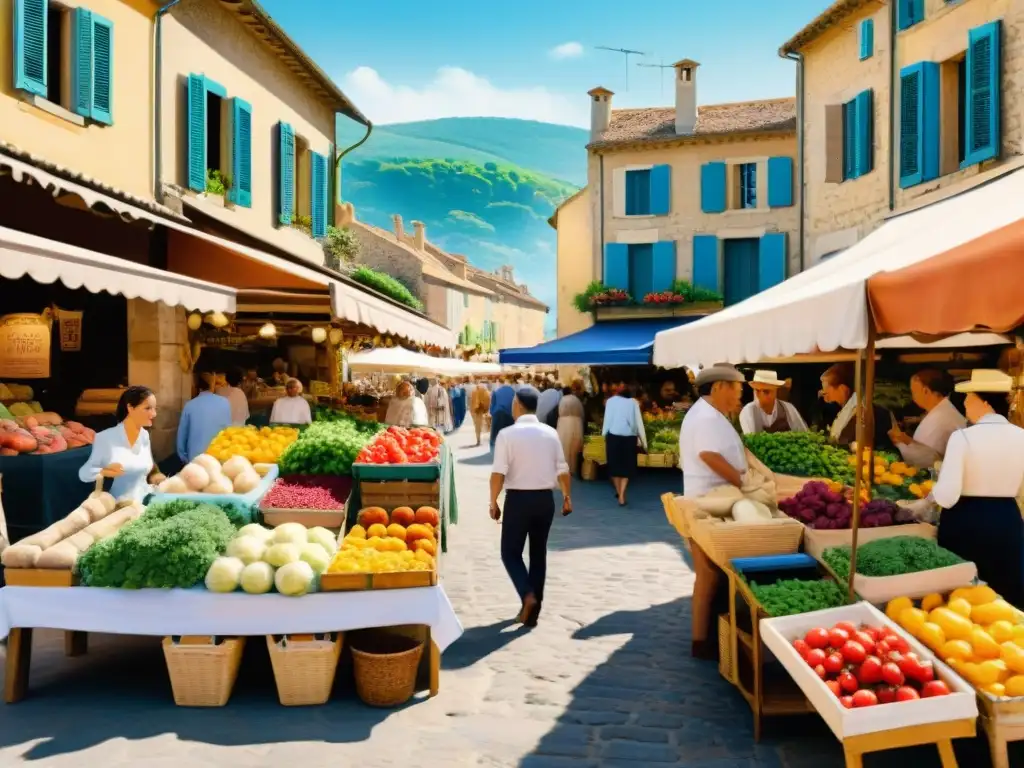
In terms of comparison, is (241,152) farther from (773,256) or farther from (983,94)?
(773,256)

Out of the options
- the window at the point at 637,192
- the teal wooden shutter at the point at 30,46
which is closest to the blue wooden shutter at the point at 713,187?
the window at the point at 637,192

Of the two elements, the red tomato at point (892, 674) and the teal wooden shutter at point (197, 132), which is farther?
the teal wooden shutter at point (197, 132)

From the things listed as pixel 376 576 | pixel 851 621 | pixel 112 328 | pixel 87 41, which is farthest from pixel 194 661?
pixel 87 41

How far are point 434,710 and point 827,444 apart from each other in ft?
16.9

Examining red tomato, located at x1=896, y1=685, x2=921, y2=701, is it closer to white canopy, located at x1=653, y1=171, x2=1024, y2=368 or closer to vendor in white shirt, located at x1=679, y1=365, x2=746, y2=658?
white canopy, located at x1=653, y1=171, x2=1024, y2=368

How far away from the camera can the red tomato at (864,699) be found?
3539 millimetres

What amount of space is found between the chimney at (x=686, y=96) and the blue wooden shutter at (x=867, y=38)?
700 cm

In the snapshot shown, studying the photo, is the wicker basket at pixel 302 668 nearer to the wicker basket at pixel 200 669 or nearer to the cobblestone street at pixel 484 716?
the cobblestone street at pixel 484 716

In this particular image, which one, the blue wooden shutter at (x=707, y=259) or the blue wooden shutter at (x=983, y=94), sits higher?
the blue wooden shutter at (x=983, y=94)

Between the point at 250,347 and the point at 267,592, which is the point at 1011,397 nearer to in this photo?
the point at 267,592

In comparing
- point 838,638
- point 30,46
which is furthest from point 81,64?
point 838,638

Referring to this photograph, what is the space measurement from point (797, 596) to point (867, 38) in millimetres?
14389

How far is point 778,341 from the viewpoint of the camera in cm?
478

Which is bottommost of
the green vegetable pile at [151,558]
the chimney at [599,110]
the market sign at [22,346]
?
the green vegetable pile at [151,558]
